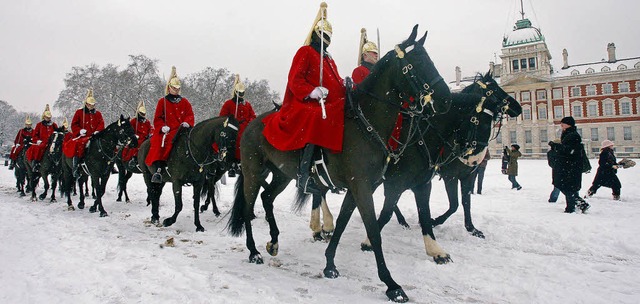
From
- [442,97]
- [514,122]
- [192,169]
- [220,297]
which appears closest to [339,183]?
[442,97]

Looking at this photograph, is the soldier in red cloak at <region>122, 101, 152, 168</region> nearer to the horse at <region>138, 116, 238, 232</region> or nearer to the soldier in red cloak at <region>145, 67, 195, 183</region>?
the soldier in red cloak at <region>145, 67, 195, 183</region>

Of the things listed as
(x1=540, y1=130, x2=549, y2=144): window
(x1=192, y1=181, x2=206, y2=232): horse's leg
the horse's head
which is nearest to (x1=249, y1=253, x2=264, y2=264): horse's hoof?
(x1=192, y1=181, x2=206, y2=232): horse's leg

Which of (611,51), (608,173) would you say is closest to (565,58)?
(611,51)

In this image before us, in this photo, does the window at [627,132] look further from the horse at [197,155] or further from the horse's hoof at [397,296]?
the horse's hoof at [397,296]

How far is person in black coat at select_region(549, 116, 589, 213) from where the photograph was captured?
8.35 meters

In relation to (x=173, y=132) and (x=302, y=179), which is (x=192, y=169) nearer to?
(x=173, y=132)

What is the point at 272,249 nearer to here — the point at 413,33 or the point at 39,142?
the point at 413,33

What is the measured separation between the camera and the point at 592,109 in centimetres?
6316

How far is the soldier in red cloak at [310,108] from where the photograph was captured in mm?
4156

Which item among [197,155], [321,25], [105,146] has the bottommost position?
[197,155]

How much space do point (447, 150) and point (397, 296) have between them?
134 inches

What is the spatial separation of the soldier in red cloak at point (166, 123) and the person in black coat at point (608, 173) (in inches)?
451

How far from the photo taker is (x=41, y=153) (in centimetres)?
1341

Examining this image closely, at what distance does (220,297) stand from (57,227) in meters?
5.53
